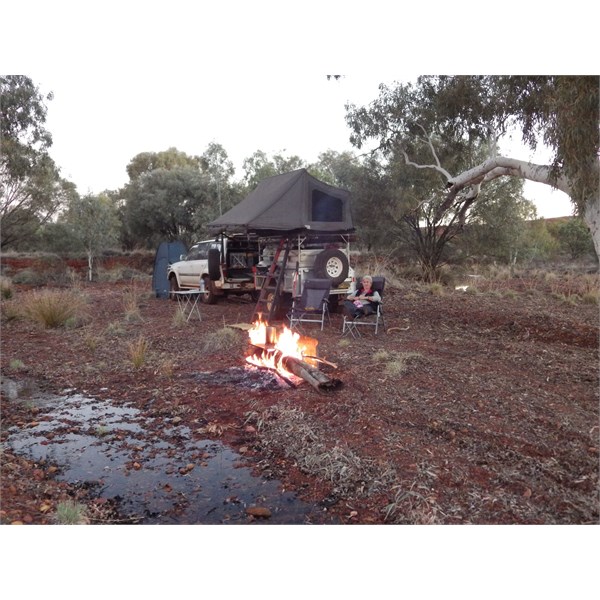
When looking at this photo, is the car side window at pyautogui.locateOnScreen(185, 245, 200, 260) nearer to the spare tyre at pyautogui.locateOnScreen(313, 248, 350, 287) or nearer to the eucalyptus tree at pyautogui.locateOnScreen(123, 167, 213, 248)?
the eucalyptus tree at pyautogui.locateOnScreen(123, 167, 213, 248)

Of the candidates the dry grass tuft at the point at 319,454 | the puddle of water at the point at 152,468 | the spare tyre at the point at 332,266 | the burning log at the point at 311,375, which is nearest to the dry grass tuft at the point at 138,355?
the puddle of water at the point at 152,468


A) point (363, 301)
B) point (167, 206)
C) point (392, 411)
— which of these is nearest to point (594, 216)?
point (363, 301)

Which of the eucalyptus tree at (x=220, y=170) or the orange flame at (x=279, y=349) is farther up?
the eucalyptus tree at (x=220, y=170)

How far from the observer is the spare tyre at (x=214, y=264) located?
845 cm

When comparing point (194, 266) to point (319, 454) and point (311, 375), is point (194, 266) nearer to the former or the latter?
point (311, 375)

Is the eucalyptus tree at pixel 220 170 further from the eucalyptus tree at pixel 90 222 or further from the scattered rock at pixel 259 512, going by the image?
the scattered rock at pixel 259 512

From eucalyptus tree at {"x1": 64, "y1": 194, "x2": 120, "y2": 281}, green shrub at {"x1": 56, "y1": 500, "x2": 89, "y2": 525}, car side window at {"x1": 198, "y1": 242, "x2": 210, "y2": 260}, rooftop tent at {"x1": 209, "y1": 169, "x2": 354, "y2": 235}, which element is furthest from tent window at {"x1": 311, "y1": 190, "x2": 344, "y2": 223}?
green shrub at {"x1": 56, "y1": 500, "x2": 89, "y2": 525}

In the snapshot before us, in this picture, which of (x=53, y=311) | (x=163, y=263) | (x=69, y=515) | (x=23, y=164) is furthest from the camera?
(x=163, y=263)

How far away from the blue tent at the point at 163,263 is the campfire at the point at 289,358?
4.80m

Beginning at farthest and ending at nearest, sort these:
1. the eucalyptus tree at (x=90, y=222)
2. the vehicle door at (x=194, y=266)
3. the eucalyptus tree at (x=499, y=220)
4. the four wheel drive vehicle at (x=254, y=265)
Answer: the eucalyptus tree at (x=499, y=220)
the vehicle door at (x=194, y=266)
the eucalyptus tree at (x=90, y=222)
the four wheel drive vehicle at (x=254, y=265)

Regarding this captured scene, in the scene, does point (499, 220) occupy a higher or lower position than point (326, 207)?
higher

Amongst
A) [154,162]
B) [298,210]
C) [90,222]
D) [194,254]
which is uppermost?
[154,162]

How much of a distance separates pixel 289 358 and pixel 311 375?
446 mm

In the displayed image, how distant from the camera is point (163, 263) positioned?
974 cm
